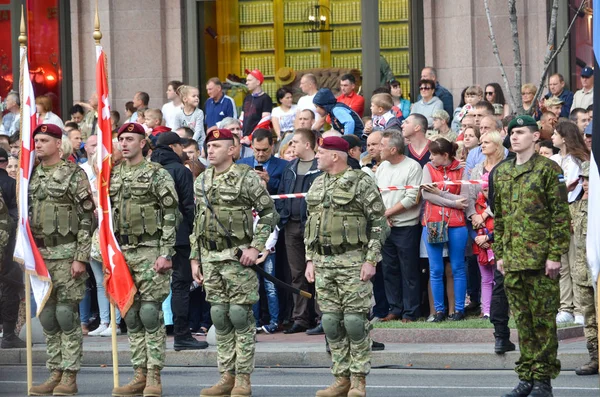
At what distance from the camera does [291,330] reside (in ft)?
49.2

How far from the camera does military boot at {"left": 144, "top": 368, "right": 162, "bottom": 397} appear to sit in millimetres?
11328

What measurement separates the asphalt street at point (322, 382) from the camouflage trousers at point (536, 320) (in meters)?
0.50

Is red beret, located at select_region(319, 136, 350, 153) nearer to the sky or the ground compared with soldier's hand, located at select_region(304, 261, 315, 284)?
nearer to the sky

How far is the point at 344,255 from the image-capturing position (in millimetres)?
11133

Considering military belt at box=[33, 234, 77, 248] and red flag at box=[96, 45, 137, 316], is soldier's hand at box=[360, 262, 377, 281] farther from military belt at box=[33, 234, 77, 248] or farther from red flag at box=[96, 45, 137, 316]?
military belt at box=[33, 234, 77, 248]

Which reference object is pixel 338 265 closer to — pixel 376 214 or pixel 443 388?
pixel 376 214

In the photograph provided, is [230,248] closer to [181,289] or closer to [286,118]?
[181,289]

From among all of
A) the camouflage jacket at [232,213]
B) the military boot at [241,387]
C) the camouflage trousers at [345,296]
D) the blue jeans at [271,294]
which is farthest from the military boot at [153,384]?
the blue jeans at [271,294]

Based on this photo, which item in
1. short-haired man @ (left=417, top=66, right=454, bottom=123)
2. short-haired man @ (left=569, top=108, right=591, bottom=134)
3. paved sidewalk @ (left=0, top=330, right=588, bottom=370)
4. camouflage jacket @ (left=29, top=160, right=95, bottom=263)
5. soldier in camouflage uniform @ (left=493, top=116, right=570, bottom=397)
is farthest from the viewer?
short-haired man @ (left=417, top=66, right=454, bottom=123)

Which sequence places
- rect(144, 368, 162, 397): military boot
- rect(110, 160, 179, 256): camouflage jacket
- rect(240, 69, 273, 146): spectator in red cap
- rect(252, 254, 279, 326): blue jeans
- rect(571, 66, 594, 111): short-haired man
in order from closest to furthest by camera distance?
rect(144, 368, 162, 397): military boot < rect(110, 160, 179, 256): camouflage jacket < rect(252, 254, 279, 326): blue jeans < rect(571, 66, 594, 111): short-haired man < rect(240, 69, 273, 146): spectator in red cap

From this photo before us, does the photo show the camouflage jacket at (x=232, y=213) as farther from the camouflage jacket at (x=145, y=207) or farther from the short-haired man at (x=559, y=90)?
the short-haired man at (x=559, y=90)

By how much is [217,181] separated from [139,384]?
1.82 metres

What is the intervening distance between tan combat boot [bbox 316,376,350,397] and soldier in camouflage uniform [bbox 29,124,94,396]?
7.37 ft

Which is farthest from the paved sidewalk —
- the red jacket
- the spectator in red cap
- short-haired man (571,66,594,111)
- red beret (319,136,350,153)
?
the spectator in red cap
